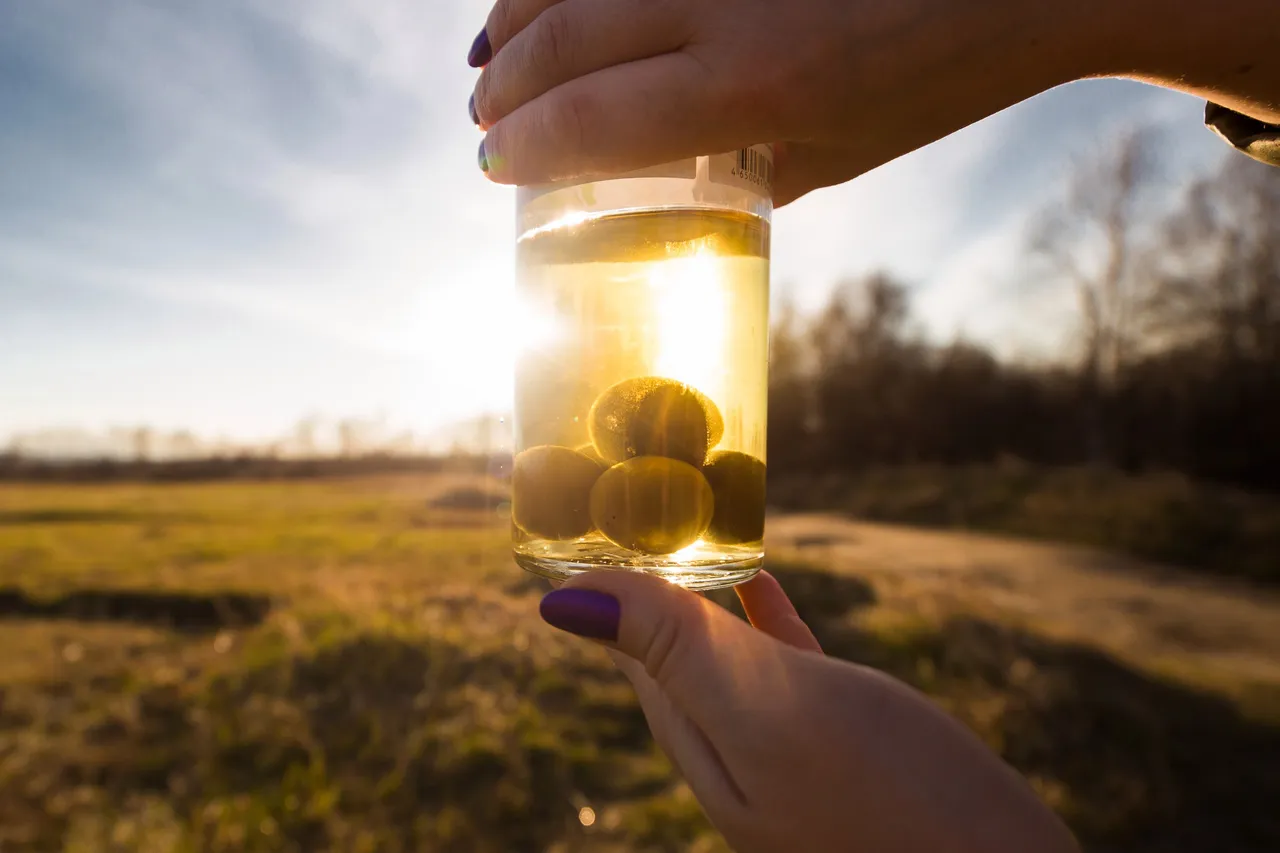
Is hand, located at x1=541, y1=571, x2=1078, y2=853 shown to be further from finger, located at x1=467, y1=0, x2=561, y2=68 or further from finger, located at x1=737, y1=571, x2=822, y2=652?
finger, located at x1=467, y1=0, x2=561, y2=68

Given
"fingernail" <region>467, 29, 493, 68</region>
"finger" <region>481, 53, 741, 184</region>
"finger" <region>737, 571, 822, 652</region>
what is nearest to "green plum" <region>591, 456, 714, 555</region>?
"finger" <region>737, 571, 822, 652</region>

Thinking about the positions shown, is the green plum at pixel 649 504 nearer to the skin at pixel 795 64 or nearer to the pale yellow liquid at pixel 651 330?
the pale yellow liquid at pixel 651 330

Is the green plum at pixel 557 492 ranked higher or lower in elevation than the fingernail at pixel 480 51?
lower

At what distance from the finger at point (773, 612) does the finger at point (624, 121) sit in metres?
0.69

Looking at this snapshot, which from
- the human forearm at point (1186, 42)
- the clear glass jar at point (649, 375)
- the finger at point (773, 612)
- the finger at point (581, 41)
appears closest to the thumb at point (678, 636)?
the clear glass jar at point (649, 375)

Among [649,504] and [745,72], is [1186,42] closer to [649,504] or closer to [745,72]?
[745,72]

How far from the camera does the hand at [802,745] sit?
2.77ft

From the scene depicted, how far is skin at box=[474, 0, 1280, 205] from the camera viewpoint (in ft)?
2.83

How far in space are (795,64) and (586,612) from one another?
2.41 ft

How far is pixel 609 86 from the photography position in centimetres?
89

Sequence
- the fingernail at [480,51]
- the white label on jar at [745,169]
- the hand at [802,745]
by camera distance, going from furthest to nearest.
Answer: the fingernail at [480,51] < the white label on jar at [745,169] < the hand at [802,745]

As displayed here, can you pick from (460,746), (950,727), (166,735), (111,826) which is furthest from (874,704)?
(166,735)

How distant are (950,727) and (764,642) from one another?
24 cm

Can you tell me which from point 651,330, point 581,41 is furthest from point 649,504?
point 581,41
